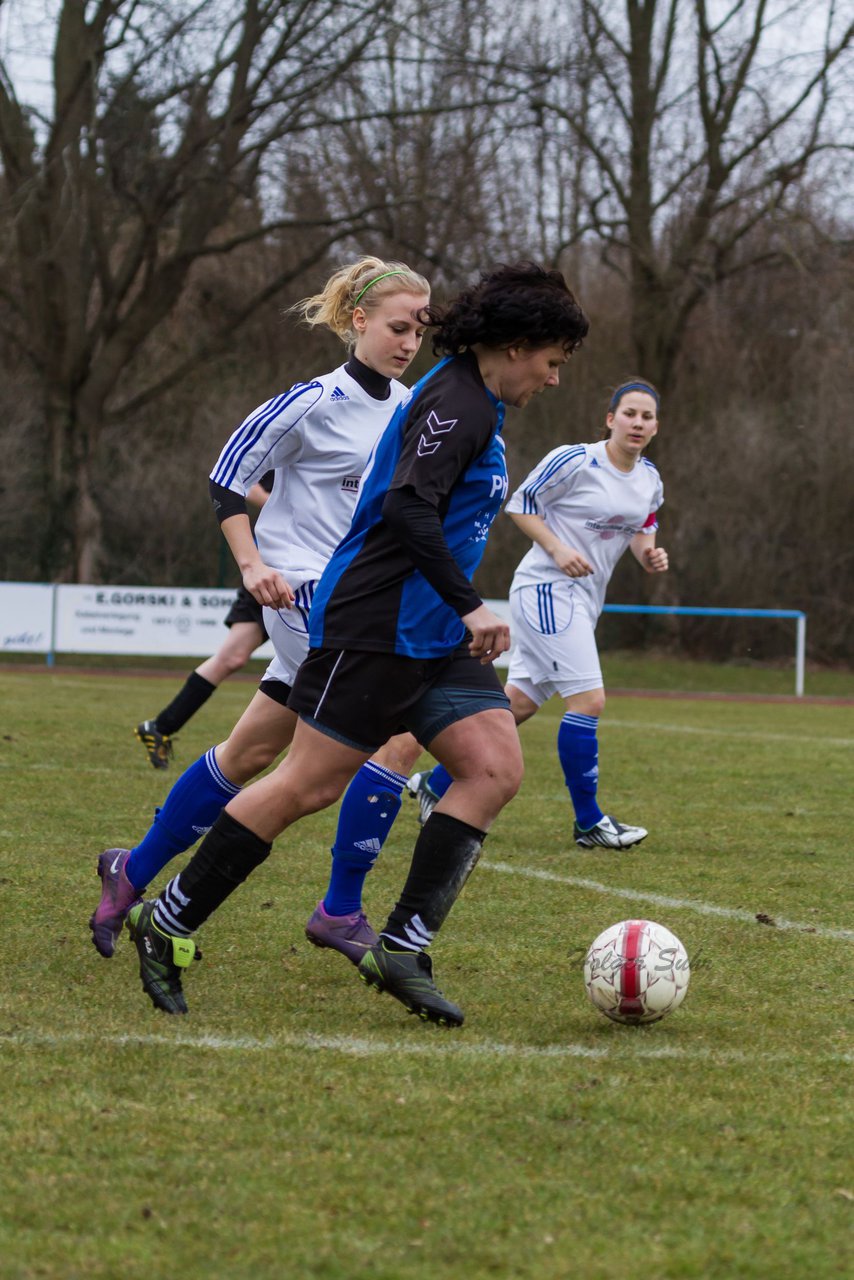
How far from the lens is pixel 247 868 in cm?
389

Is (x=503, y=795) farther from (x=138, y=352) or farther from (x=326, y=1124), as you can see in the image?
(x=138, y=352)

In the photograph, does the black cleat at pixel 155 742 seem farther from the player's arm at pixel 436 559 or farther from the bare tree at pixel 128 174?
the bare tree at pixel 128 174

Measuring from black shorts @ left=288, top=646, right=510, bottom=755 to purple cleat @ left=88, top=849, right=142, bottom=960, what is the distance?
90 cm

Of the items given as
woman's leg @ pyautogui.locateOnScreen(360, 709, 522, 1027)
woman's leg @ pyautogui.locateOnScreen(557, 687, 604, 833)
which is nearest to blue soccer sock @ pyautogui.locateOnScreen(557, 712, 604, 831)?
woman's leg @ pyautogui.locateOnScreen(557, 687, 604, 833)

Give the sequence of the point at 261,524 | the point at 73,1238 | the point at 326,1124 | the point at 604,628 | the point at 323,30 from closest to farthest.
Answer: the point at 73,1238 → the point at 326,1124 → the point at 261,524 → the point at 323,30 → the point at 604,628

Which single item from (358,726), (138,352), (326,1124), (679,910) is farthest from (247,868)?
(138,352)

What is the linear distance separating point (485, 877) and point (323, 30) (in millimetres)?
18555

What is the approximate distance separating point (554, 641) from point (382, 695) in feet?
11.4

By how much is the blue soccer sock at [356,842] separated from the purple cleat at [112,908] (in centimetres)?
56

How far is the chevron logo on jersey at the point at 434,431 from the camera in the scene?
12.0 feet

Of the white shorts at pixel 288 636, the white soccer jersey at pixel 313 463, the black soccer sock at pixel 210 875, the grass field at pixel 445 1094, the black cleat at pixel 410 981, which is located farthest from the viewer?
the white soccer jersey at pixel 313 463

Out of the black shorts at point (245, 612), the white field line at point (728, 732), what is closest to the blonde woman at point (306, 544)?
the black shorts at point (245, 612)

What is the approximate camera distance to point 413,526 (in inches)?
143

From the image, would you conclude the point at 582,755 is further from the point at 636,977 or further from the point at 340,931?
the point at 636,977
